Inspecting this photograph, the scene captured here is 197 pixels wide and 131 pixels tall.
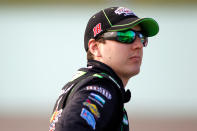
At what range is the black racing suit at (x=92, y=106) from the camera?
227 centimetres

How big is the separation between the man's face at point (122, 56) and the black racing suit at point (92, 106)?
0.88ft

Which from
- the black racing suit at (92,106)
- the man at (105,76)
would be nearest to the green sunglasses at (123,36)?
the man at (105,76)

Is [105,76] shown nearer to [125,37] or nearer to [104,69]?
[104,69]

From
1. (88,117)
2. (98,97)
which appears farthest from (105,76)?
(88,117)

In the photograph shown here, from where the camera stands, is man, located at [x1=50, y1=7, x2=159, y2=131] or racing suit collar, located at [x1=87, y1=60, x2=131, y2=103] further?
racing suit collar, located at [x1=87, y1=60, x2=131, y2=103]

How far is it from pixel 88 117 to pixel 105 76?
0.32 m

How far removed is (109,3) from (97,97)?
730 cm

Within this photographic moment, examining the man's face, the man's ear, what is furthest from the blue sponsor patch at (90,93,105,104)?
the man's ear

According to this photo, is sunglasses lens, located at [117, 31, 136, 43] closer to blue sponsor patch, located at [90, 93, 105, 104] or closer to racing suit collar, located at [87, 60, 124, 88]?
racing suit collar, located at [87, 60, 124, 88]

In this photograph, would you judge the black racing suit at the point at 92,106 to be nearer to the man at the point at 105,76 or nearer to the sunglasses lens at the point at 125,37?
the man at the point at 105,76

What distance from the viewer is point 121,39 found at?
2.81 meters

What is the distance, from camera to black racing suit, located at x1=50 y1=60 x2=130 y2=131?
2.27 m

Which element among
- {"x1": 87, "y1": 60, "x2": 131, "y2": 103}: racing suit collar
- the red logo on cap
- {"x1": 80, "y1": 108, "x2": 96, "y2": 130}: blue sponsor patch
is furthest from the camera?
the red logo on cap

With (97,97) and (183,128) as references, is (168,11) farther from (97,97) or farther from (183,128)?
(97,97)
